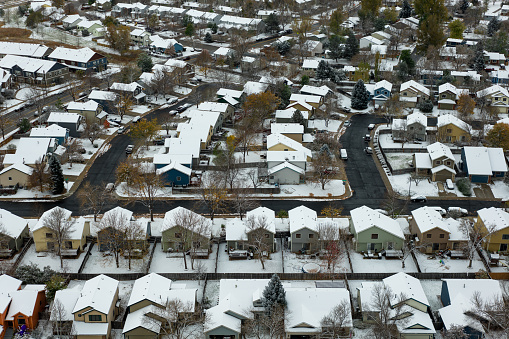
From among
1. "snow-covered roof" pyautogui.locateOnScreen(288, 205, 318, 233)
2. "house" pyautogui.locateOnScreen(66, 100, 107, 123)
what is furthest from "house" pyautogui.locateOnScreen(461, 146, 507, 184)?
"house" pyautogui.locateOnScreen(66, 100, 107, 123)

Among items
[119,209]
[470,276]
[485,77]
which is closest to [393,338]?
[470,276]

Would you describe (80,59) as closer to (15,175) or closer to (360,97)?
(15,175)

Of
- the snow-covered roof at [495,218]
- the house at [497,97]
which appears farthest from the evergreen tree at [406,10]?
the snow-covered roof at [495,218]

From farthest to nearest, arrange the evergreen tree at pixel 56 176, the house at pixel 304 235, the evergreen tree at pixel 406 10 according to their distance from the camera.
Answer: the evergreen tree at pixel 406 10 → the evergreen tree at pixel 56 176 → the house at pixel 304 235

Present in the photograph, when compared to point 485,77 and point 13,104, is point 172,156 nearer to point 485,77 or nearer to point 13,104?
point 13,104

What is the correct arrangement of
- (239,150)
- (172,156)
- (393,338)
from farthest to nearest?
(239,150), (172,156), (393,338)

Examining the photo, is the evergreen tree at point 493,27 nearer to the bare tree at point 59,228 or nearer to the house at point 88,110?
the house at point 88,110

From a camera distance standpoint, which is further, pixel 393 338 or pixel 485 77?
pixel 485 77
